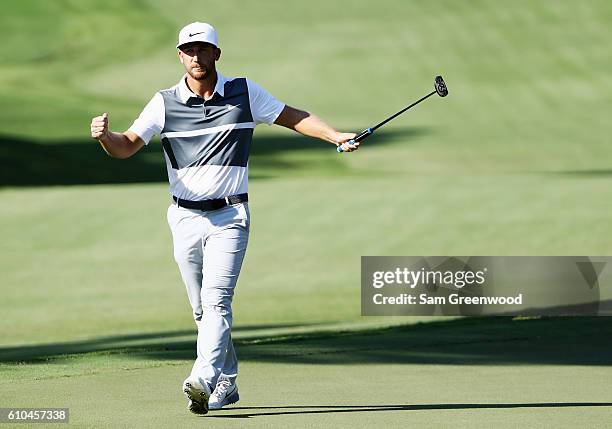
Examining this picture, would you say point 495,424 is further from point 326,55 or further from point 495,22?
point 495,22

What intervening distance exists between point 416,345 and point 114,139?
4341 mm

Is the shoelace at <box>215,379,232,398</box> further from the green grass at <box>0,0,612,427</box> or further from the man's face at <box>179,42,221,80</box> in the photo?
the man's face at <box>179,42,221,80</box>

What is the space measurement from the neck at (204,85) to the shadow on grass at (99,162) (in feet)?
95.8

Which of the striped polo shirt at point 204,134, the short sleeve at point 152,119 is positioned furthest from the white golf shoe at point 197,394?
the short sleeve at point 152,119

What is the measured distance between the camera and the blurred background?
2095cm

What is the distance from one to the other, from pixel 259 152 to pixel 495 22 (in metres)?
21.0

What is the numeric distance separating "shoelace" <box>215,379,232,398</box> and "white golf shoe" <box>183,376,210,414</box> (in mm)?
352

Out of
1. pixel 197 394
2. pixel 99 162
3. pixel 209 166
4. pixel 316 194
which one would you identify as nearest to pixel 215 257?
pixel 209 166

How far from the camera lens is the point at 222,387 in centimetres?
834

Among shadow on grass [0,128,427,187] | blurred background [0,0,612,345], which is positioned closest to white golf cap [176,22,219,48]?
blurred background [0,0,612,345]

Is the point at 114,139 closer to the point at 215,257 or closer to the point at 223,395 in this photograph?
the point at 215,257

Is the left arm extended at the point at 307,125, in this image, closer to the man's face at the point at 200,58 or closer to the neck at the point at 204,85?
the neck at the point at 204,85

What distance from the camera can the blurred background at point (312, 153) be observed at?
21.0 meters

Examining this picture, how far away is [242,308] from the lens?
18734 millimetres
